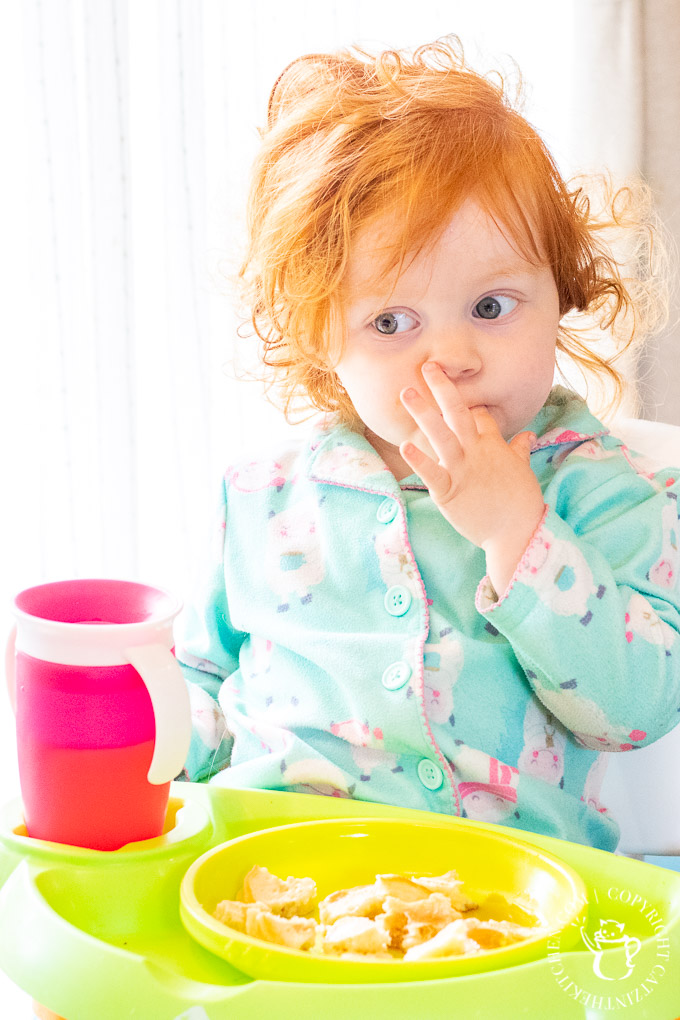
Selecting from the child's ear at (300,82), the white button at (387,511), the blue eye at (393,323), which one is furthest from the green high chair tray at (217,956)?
the child's ear at (300,82)

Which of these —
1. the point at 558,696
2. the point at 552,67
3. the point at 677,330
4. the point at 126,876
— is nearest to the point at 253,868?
the point at 126,876

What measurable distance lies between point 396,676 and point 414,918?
0.23m

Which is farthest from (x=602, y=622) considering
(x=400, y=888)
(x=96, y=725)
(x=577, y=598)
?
(x=96, y=725)

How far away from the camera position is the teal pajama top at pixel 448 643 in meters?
0.73

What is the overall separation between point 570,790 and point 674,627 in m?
0.16

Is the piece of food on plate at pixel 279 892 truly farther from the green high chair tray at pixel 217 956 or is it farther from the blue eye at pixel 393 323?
the blue eye at pixel 393 323

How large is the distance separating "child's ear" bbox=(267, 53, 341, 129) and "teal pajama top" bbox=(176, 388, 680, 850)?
0.30 metres

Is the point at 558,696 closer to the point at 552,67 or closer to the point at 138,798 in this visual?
the point at 138,798

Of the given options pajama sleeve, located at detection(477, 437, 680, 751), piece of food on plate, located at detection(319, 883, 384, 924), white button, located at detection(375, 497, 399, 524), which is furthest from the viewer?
white button, located at detection(375, 497, 399, 524)

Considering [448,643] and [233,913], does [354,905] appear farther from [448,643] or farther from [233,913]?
[448,643]

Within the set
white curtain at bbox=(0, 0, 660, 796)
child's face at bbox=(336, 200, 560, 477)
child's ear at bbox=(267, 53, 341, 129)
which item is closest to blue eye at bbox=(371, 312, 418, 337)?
child's face at bbox=(336, 200, 560, 477)

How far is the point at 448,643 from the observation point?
0.80m

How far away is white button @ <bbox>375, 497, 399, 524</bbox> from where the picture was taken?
0.86 metres

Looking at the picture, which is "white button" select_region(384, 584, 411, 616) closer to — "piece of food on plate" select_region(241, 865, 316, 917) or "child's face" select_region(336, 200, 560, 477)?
"child's face" select_region(336, 200, 560, 477)
